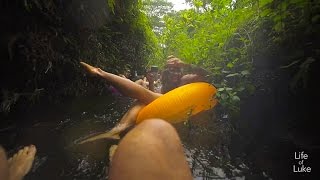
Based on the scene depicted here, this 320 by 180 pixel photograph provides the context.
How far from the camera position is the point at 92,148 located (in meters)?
2.81

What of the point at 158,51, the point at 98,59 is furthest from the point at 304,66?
the point at 158,51

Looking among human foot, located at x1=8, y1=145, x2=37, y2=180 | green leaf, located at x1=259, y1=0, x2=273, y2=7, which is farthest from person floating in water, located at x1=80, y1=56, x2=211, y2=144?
green leaf, located at x1=259, y1=0, x2=273, y2=7

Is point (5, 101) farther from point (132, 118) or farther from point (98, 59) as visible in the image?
point (98, 59)

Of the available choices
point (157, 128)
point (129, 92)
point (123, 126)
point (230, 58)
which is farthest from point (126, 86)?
point (157, 128)

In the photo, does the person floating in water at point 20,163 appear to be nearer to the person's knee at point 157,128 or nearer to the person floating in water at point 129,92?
the person floating in water at point 129,92

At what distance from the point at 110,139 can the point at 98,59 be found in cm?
199

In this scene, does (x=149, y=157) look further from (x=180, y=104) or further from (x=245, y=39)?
(x=245, y=39)

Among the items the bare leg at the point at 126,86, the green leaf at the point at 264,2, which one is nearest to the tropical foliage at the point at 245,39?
the green leaf at the point at 264,2

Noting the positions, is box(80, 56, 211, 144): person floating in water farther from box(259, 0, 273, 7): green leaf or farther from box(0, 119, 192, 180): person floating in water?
box(0, 119, 192, 180): person floating in water

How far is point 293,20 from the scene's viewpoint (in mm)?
2264

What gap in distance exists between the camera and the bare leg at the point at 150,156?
131 centimetres

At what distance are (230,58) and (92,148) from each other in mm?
1944

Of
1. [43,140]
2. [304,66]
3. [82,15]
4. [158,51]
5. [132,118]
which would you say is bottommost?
[43,140]

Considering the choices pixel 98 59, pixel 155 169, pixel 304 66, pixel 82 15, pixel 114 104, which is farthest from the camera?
pixel 114 104
